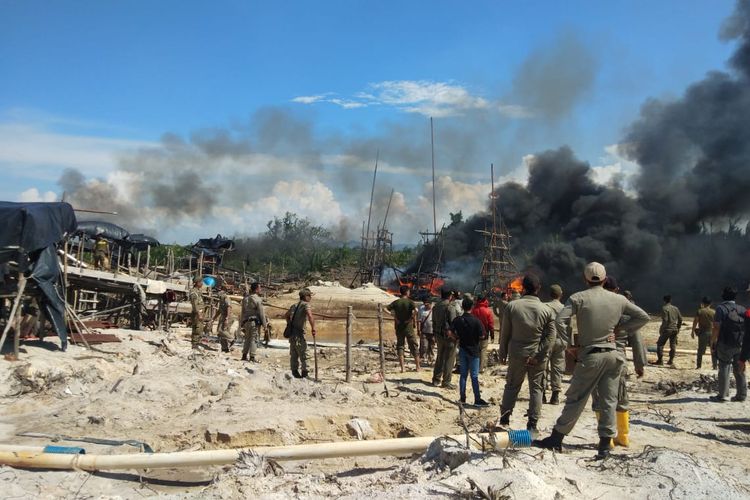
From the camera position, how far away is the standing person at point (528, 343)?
722 cm

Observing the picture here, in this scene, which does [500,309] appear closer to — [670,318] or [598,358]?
[670,318]

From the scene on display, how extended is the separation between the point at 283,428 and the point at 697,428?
5.09 meters

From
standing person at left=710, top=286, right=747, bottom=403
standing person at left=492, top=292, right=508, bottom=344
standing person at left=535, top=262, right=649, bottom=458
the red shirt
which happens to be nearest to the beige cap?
standing person at left=535, top=262, right=649, bottom=458

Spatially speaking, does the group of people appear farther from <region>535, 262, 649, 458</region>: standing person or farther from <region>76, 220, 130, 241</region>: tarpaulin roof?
<region>76, 220, 130, 241</region>: tarpaulin roof

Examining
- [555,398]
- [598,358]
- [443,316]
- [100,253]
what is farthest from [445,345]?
[100,253]

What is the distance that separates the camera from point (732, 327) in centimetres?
953

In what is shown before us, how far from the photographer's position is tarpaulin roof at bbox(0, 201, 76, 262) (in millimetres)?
12258

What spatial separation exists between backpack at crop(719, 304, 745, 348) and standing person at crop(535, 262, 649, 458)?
14.3 ft

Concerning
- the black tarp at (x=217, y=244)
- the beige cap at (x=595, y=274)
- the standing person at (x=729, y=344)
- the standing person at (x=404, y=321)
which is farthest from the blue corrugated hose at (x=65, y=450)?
the black tarp at (x=217, y=244)

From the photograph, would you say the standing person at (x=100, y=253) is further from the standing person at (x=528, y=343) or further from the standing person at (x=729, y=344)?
the standing person at (x=729, y=344)

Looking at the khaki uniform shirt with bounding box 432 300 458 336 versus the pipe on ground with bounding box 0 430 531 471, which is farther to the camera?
the khaki uniform shirt with bounding box 432 300 458 336

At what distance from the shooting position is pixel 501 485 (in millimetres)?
4688

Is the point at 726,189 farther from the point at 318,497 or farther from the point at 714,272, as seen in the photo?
the point at 318,497

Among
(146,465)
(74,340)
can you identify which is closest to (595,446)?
(146,465)
